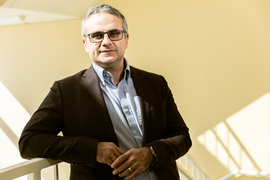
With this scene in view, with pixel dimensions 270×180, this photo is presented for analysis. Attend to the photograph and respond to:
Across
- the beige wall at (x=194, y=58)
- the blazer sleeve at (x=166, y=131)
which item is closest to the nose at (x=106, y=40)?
the blazer sleeve at (x=166, y=131)

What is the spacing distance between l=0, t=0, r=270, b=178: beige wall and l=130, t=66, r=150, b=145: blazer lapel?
3.23m

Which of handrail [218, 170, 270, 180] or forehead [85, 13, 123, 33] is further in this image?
handrail [218, 170, 270, 180]

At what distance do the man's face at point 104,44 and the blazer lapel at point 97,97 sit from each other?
10cm

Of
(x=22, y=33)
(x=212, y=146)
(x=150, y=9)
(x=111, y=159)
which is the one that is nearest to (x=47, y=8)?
(x=22, y=33)

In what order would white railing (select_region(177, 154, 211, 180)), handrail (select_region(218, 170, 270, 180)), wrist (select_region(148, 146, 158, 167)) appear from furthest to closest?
handrail (select_region(218, 170, 270, 180)) < white railing (select_region(177, 154, 211, 180)) < wrist (select_region(148, 146, 158, 167))

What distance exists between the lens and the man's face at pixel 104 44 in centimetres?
149

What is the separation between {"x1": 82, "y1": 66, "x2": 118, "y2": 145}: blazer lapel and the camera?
139 centimetres

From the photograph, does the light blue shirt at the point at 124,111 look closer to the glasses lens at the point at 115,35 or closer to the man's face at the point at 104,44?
the man's face at the point at 104,44

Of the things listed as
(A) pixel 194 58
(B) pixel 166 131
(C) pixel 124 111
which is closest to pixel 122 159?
(C) pixel 124 111

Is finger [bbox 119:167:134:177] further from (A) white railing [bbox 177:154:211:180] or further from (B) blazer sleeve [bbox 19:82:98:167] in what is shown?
(A) white railing [bbox 177:154:211:180]

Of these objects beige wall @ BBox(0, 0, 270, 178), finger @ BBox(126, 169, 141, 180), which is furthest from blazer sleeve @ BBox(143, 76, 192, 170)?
beige wall @ BBox(0, 0, 270, 178)

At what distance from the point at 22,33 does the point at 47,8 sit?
1.10 metres

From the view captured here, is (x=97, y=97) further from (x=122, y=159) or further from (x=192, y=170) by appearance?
(x=192, y=170)

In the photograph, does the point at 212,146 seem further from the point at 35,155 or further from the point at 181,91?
the point at 35,155
